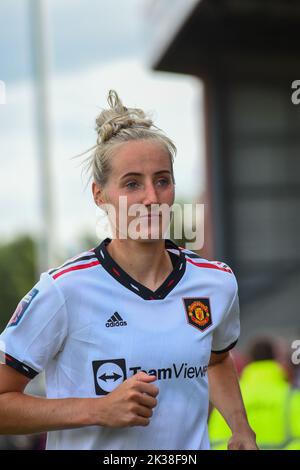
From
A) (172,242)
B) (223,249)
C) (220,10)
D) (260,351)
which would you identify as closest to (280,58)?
(220,10)

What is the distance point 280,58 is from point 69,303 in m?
19.9

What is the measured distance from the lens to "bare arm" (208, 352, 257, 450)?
10.2 ft

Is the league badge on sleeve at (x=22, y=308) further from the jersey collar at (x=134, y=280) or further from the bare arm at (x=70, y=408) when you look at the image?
the jersey collar at (x=134, y=280)

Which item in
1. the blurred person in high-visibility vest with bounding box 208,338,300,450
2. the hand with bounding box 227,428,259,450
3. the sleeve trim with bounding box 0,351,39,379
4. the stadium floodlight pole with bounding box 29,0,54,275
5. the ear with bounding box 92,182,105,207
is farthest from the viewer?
the stadium floodlight pole with bounding box 29,0,54,275

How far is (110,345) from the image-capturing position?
2705mm

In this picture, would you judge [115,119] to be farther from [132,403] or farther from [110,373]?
[132,403]

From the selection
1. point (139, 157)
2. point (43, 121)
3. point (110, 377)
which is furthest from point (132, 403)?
point (43, 121)

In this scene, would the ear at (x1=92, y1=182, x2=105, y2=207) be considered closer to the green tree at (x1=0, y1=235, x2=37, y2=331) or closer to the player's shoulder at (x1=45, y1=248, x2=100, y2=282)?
the player's shoulder at (x1=45, y1=248, x2=100, y2=282)

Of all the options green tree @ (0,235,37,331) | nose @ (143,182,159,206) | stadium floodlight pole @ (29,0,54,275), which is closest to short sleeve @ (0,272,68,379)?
nose @ (143,182,159,206)

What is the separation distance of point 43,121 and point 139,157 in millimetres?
15191

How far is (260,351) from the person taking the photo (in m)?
6.77

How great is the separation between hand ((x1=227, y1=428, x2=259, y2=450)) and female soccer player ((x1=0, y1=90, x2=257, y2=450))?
0.17m
